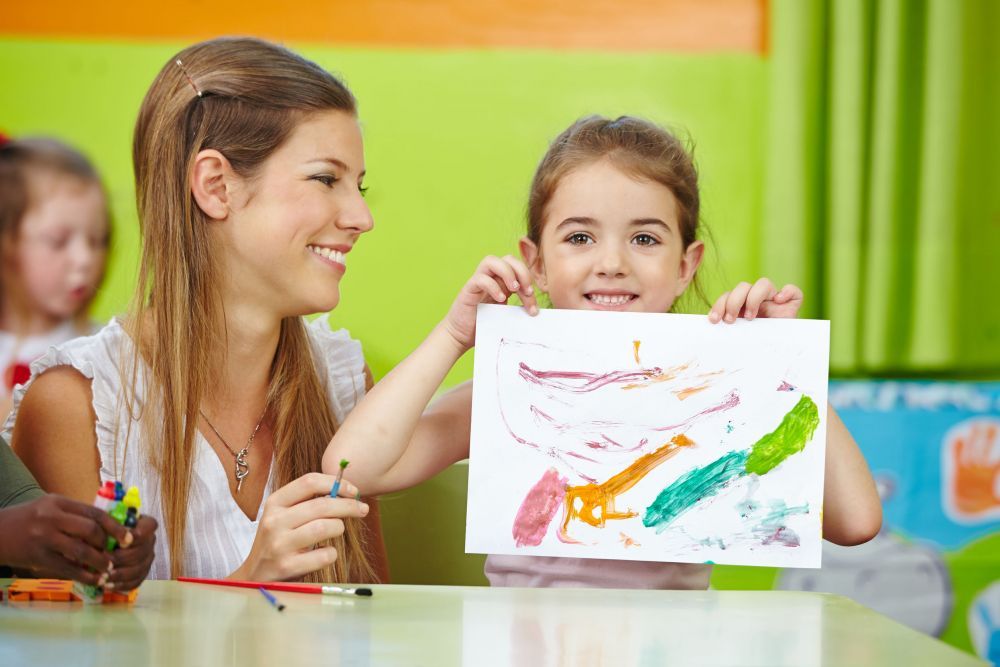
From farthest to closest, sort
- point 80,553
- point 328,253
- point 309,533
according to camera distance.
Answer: point 328,253 < point 309,533 < point 80,553

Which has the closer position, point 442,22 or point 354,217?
point 354,217

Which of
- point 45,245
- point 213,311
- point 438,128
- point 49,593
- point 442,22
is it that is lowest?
point 49,593

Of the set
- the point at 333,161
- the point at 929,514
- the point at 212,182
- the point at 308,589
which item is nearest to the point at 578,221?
the point at 333,161

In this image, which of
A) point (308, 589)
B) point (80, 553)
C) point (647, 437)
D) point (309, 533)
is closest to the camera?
point (80, 553)

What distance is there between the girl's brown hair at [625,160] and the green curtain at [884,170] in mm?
1056

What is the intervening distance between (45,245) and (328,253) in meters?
1.34

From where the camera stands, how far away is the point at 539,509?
3.92 ft

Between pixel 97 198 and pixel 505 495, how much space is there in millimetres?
1705

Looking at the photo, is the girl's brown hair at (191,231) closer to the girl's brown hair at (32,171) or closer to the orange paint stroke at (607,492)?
the orange paint stroke at (607,492)

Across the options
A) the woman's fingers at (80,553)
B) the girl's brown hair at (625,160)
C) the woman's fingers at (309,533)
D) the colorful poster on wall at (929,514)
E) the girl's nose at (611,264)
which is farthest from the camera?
the colorful poster on wall at (929,514)

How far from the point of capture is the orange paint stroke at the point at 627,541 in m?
1.18

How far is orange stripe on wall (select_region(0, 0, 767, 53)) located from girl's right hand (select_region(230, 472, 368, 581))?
5.48ft

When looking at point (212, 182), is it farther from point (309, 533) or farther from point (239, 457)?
point (309, 533)

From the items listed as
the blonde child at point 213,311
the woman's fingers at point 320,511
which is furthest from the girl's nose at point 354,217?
the woman's fingers at point 320,511
